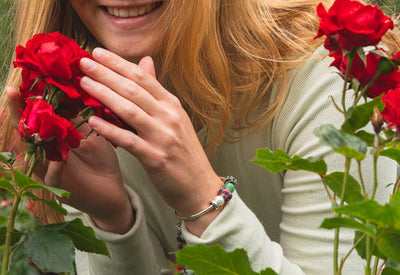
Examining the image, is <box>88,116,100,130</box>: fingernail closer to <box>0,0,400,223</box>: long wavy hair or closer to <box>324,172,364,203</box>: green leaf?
<box>324,172,364,203</box>: green leaf

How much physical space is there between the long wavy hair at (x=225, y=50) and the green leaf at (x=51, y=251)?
919 mm

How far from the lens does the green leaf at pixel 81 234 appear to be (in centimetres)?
85

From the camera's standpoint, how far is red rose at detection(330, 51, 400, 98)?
81cm

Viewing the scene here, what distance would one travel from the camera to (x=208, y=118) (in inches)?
68.1

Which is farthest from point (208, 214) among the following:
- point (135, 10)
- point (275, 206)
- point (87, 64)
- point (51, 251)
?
point (275, 206)

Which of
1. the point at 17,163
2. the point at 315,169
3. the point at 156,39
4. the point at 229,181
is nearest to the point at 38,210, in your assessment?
the point at 17,163

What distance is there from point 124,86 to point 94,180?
425 mm

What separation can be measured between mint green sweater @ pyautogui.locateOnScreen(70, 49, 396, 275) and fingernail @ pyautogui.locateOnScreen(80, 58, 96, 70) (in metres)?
0.45

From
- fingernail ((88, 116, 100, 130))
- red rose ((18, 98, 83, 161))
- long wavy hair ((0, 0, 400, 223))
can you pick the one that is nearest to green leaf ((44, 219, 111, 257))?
red rose ((18, 98, 83, 161))

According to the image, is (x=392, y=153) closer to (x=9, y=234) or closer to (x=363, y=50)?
(x=363, y=50)

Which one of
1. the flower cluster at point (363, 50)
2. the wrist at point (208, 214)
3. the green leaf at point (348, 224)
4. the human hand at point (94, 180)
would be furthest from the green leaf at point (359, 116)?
the human hand at point (94, 180)

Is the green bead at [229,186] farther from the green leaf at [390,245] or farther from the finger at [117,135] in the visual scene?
the green leaf at [390,245]

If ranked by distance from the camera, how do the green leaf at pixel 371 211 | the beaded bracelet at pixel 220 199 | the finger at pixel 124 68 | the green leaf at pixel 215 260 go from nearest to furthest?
1. the green leaf at pixel 371 211
2. the green leaf at pixel 215 260
3. the finger at pixel 124 68
4. the beaded bracelet at pixel 220 199

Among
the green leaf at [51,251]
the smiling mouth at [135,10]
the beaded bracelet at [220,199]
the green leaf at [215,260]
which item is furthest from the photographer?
the smiling mouth at [135,10]
